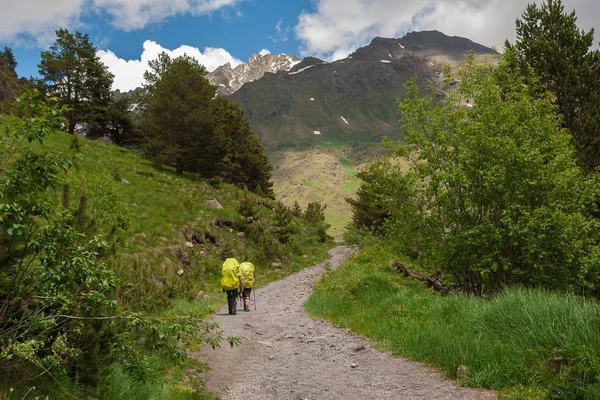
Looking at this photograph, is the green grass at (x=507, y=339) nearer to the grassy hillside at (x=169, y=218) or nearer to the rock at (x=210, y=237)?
the grassy hillside at (x=169, y=218)

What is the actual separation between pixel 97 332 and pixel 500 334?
7.25m

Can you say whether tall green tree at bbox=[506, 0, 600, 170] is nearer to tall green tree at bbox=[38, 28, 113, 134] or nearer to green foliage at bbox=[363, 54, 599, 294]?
green foliage at bbox=[363, 54, 599, 294]

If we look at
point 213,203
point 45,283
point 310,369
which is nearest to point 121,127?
point 213,203

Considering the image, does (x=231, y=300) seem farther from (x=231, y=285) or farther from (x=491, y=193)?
(x=491, y=193)

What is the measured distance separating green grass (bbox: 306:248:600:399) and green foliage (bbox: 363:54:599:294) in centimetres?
359

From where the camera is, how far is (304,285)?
21188 millimetres

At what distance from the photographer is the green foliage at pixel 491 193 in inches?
483

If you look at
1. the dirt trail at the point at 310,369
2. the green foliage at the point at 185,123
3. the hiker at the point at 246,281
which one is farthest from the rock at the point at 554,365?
the green foliage at the point at 185,123

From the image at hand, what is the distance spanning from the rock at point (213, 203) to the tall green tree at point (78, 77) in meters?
17.4

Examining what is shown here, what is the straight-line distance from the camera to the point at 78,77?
124ft

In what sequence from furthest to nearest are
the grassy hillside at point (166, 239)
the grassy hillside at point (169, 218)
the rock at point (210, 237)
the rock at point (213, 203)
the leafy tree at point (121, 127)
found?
the leafy tree at point (121, 127)
the rock at point (213, 203)
the rock at point (210, 237)
the grassy hillside at point (169, 218)
the grassy hillside at point (166, 239)

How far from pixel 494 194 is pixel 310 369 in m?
8.98

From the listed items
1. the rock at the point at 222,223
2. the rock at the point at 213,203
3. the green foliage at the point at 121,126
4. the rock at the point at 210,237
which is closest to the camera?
the rock at the point at 210,237

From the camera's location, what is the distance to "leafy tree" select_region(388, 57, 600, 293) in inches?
482
